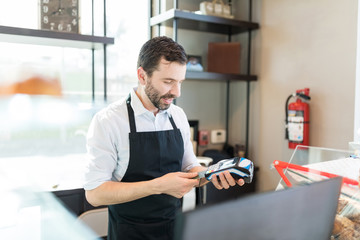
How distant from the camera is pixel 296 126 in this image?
2529mm

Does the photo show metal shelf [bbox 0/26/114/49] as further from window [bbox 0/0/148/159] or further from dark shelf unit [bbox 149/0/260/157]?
dark shelf unit [bbox 149/0/260/157]

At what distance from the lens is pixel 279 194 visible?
0.59 metres

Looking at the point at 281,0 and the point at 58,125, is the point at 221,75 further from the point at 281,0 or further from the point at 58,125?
the point at 58,125

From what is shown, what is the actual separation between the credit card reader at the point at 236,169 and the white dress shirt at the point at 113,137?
1.26 ft

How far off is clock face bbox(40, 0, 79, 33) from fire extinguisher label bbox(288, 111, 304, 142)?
1.77 metres

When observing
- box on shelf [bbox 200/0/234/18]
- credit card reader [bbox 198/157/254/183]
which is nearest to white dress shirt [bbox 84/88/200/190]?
credit card reader [bbox 198/157/254/183]

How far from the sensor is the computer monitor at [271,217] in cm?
49

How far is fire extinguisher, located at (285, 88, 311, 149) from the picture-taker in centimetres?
250

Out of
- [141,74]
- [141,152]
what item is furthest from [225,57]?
[141,152]

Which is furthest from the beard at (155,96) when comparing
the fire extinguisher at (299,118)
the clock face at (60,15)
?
the fire extinguisher at (299,118)

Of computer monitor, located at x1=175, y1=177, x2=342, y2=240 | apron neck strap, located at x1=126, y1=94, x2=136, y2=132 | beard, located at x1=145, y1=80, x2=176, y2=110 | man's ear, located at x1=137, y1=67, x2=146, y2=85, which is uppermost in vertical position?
man's ear, located at x1=137, y1=67, x2=146, y2=85

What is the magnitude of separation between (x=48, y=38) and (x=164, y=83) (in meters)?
1.17

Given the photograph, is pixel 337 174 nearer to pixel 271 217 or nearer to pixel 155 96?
pixel 271 217

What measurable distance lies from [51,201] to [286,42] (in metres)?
2.22
